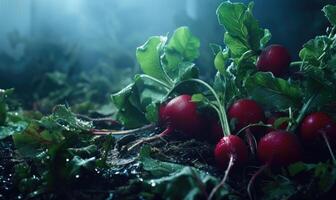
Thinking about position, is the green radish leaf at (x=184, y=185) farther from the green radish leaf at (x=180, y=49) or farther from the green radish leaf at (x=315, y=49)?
the green radish leaf at (x=180, y=49)

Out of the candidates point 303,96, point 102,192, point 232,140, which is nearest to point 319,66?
point 303,96

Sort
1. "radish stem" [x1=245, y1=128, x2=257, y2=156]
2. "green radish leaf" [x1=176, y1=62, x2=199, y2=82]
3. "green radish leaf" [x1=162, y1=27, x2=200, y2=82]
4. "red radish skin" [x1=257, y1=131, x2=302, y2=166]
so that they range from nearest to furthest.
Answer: "red radish skin" [x1=257, y1=131, x2=302, y2=166], "radish stem" [x1=245, y1=128, x2=257, y2=156], "green radish leaf" [x1=176, y1=62, x2=199, y2=82], "green radish leaf" [x1=162, y1=27, x2=200, y2=82]

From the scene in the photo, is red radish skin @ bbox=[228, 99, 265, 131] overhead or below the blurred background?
below

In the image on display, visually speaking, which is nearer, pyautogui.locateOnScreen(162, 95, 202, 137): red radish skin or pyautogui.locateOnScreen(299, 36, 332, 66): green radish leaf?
pyautogui.locateOnScreen(299, 36, 332, 66): green radish leaf

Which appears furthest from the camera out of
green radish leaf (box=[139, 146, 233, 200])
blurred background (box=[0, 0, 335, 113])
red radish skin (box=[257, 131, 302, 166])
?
blurred background (box=[0, 0, 335, 113])

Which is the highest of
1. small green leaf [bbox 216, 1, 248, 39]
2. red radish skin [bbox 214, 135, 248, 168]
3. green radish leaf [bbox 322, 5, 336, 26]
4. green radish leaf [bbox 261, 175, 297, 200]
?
small green leaf [bbox 216, 1, 248, 39]

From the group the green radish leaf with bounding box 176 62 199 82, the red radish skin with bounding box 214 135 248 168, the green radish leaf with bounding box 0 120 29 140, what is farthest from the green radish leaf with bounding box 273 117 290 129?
the green radish leaf with bounding box 0 120 29 140

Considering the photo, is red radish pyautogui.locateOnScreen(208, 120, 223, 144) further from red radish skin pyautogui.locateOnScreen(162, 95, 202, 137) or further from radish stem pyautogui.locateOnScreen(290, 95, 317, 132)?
radish stem pyautogui.locateOnScreen(290, 95, 317, 132)
